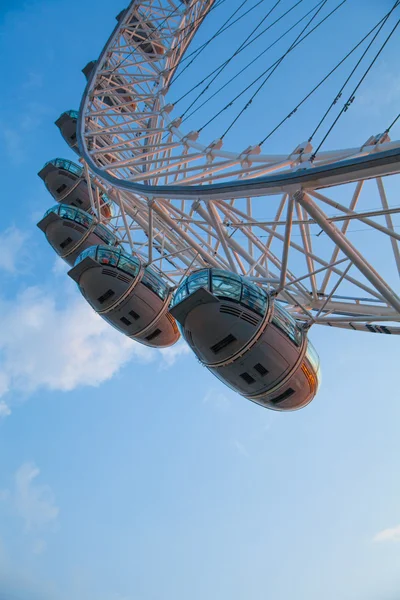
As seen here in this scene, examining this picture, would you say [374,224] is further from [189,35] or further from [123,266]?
[189,35]

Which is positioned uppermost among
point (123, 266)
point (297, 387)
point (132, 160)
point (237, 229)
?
point (132, 160)

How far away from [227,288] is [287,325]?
181 centimetres

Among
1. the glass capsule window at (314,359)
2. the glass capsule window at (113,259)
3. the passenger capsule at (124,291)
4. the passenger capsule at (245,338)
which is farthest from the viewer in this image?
the glass capsule window at (113,259)

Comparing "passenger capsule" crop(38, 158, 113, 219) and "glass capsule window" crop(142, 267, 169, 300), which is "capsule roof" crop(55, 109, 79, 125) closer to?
"passenger capsule" crop(38, 158, 113, 219)

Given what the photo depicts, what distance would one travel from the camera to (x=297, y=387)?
13.0 metres

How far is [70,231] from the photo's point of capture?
2405 cm

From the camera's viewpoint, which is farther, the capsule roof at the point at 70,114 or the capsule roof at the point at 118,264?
the capsule roof at the point at 70,114

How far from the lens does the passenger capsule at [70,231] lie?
24.1m

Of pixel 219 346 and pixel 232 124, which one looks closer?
pixel 219 346

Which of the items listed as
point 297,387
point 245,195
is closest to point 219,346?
point 297,387

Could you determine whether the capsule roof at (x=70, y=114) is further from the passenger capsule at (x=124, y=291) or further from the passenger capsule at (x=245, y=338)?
the passenger capsule at (x=245, y=338)

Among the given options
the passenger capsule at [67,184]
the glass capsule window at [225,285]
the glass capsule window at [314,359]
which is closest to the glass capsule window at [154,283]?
the glass capsule window at [225,285]

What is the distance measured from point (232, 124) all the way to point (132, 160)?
428cm

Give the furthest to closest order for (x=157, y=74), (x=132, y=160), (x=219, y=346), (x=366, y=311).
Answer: (x=157, y=74)
(x=132, y=160)
(x=366, y=311)
(x=219, y=346)
